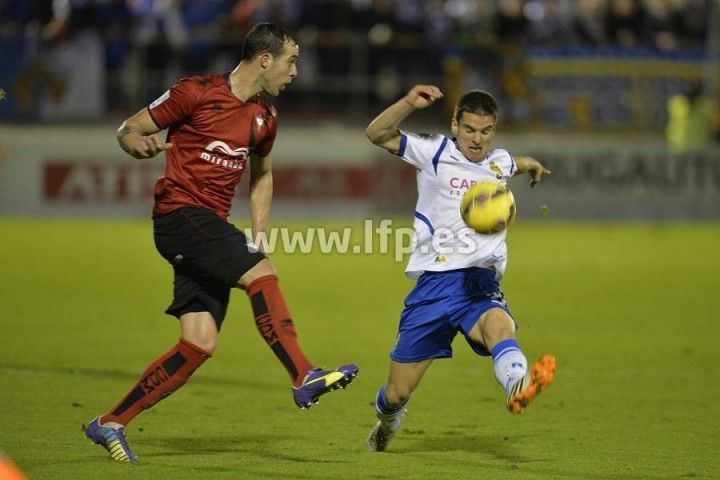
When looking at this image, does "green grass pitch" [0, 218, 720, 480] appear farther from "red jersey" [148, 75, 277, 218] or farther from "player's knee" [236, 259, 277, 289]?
Answer: "red jersey" [148, 75, 277, 218]

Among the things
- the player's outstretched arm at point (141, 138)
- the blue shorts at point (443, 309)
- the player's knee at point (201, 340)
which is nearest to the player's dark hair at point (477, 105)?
the blue shorts at point (443, 309)

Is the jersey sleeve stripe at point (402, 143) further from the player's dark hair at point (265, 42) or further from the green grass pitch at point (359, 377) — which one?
the green grass pitch at point (359, 377)

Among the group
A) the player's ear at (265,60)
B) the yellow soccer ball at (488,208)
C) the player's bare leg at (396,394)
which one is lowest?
the player's bare leg at (396,394)

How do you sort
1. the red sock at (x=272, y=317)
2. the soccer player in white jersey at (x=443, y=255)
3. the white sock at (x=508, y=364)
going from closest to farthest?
the white sock at (x=508, y=364)
the red sock at (x=272, y=317)
the soccer player in white jersey at (x=443, y=255)

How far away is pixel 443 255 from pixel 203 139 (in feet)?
4.70

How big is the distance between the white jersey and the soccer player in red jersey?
842 mm

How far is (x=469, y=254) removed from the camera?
764 centimetres

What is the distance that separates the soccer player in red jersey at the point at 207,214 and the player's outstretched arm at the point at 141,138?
0.04 ft

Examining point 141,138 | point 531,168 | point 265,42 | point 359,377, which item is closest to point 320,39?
point 359,377

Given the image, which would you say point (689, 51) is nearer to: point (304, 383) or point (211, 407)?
point (211, 407)

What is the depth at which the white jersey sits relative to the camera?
7656 mm

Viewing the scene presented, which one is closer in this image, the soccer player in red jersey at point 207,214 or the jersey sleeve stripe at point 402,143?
the soccer player in red jersey at point 207,214

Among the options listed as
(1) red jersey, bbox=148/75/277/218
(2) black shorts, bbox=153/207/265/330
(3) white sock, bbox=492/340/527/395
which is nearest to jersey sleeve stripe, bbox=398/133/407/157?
(1) red jersey, bbox=148/75/277/218

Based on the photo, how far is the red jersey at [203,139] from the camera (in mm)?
7367
